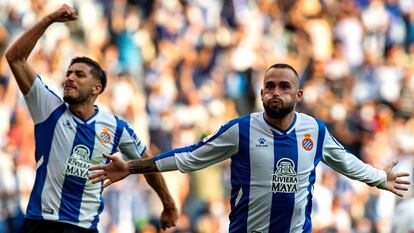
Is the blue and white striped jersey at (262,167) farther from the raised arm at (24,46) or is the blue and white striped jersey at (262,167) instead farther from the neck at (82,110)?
the raised arm at (24,46)

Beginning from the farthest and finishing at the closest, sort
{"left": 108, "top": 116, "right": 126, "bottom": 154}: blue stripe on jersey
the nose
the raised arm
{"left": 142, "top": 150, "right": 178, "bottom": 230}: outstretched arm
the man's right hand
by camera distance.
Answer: {"left": 142, "top": 150, "right": 178, "bottom": 230}: outstretched arm
{"left": 108, "top": 116, "right": 126, "bottom": 154}: blue stripe on jersey
the raised arm
the man's right hand
the nose

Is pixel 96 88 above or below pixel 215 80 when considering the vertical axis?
above

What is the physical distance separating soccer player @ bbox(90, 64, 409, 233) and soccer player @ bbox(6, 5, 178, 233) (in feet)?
2.38

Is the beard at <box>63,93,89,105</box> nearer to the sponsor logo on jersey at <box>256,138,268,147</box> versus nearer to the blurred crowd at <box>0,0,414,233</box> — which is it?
the sponsor logo on jersey at <box>256,138,268,147</box>

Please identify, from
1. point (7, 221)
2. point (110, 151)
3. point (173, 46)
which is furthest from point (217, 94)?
point (110, 151)

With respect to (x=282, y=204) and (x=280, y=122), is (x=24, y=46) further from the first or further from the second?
(x=282, y=204)

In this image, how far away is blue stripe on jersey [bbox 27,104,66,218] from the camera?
980 centimetres

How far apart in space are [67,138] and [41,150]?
25cm

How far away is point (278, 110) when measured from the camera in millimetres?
9180

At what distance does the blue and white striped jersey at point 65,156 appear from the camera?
Result: 9.80m

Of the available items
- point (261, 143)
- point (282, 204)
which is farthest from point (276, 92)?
point (282, 204)

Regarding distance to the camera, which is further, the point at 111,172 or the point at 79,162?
the point at 79,162

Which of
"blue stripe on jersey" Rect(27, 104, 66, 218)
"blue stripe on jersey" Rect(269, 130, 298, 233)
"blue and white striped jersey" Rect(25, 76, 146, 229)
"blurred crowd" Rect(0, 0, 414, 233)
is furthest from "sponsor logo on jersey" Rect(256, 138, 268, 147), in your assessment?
"blurred crowd" Rect(0, 0, 414, 233)

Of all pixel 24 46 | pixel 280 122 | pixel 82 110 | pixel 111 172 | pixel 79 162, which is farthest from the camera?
pixel 82 110
